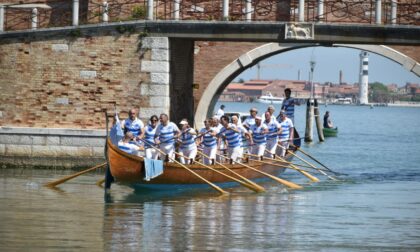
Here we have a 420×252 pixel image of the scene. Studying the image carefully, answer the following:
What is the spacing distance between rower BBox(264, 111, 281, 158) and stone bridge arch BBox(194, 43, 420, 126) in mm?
6540

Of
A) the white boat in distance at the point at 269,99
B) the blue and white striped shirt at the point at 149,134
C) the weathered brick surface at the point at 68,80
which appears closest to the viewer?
the blue and white striped shirt at the point at 149,134

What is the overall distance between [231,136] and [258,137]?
3.90 feet

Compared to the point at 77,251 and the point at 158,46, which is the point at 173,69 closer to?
the point at 158,46

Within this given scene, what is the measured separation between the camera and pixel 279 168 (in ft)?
93.4

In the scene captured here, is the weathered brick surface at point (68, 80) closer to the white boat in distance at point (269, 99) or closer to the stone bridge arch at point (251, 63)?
the stone bridge arch at point (251, 63)

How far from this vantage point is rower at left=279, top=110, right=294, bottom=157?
93.3 feet

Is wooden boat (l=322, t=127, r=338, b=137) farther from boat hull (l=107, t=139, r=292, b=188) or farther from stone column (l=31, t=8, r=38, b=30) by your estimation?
boat hull (l=107, t=139, r=292, b=188)

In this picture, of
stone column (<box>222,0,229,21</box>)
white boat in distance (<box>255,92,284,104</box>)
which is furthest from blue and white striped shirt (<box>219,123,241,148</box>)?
white boat in distance (<box>255,92,284,104</box>)

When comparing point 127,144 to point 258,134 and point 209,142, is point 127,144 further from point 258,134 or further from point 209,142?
point 258,134

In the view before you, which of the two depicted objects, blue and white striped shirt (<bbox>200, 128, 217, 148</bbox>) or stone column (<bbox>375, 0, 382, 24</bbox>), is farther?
stone column (<bbox>375, 0, 382, 24</bbox>)

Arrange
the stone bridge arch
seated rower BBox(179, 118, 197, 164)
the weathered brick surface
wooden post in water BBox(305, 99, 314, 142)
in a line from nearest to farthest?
seated rower BBox(179, 118, 197, 164), the weathered brick surface, the stone bridge arch, wooden post in water BBox(305, 99, 314, 142)

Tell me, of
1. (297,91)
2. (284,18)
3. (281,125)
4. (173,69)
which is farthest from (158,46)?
(297,91)

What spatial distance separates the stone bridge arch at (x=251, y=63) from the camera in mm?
34219

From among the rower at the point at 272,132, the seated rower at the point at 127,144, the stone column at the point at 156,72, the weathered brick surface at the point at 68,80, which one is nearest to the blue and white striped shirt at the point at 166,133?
the seated rower at the point at 127,144
